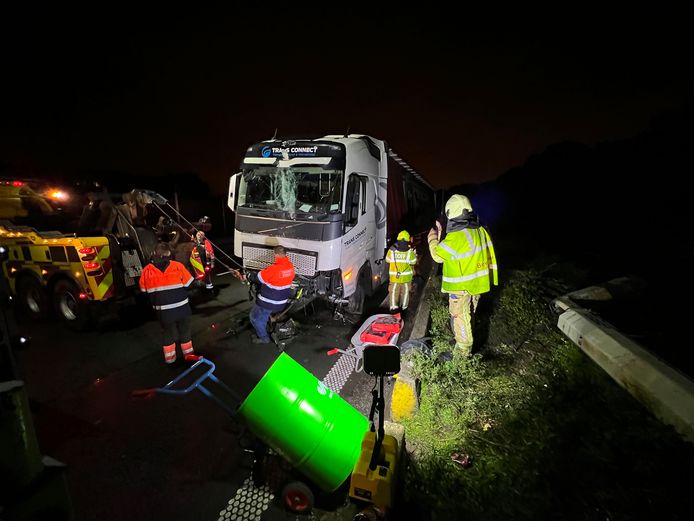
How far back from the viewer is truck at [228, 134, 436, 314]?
18.5ft

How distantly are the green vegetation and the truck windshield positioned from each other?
120 inches

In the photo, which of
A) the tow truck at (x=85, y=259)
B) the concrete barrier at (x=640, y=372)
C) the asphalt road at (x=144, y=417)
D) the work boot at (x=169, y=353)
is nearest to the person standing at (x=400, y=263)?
the asphalt road at (x=144, y=417)

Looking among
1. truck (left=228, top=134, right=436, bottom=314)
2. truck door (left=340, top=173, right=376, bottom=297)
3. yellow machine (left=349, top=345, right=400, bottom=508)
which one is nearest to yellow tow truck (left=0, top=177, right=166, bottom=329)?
truck (left=228, top=134, right=436, bottom=314)

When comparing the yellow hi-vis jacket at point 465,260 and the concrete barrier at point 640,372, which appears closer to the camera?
the concrete barrier at point 640,372

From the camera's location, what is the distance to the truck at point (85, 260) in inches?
215

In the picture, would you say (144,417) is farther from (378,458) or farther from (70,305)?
(70,305)

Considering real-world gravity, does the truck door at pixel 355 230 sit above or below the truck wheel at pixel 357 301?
above

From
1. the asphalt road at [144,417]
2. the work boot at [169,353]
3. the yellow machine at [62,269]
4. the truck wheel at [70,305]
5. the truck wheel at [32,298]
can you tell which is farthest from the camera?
the truck wheel at [32,298]

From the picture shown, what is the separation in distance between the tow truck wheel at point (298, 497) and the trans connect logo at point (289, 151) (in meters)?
4.82

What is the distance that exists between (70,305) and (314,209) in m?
4.62

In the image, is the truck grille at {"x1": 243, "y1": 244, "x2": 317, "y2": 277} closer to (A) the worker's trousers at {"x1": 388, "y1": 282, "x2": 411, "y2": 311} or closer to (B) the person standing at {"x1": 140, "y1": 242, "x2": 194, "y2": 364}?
(B) the person standing at {"x1": 140, "y1": 242, "x2": 194, "y2": 364}

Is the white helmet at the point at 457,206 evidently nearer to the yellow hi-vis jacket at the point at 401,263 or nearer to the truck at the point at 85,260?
the yellow hi-vis jacket at the point at 401,263

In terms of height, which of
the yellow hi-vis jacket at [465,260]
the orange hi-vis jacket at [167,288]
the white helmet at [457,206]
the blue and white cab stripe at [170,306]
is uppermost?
the white helmet at [457,206]

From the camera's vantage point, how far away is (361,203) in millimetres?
6359
